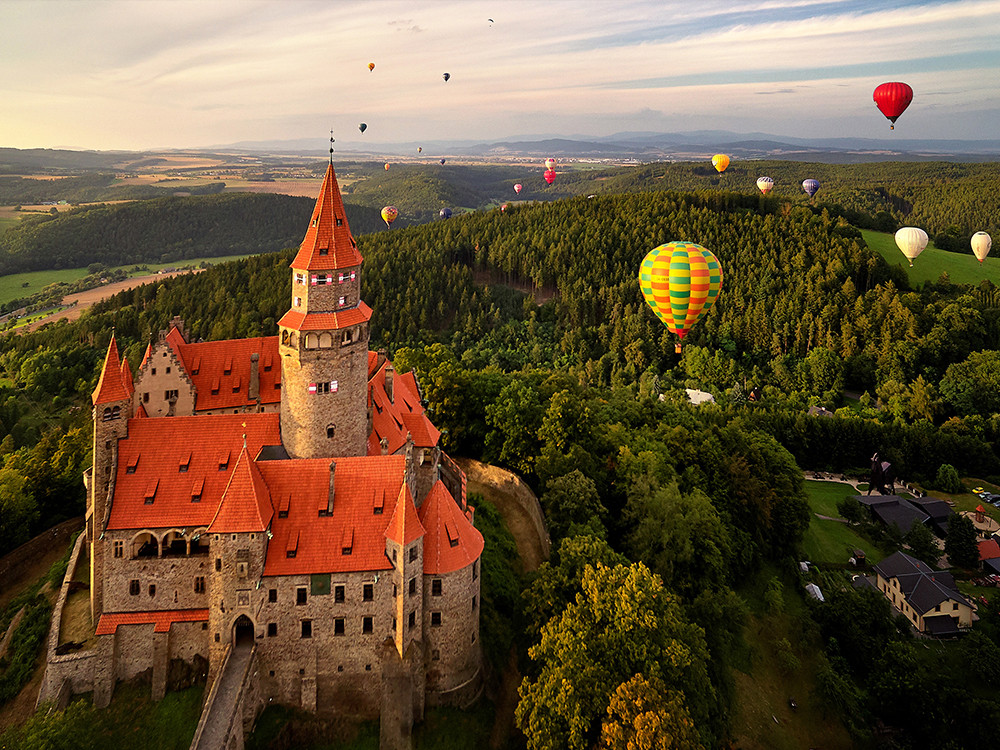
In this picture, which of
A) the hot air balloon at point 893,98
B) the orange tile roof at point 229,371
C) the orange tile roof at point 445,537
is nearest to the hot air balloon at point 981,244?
the hot air balloon at point 893,98

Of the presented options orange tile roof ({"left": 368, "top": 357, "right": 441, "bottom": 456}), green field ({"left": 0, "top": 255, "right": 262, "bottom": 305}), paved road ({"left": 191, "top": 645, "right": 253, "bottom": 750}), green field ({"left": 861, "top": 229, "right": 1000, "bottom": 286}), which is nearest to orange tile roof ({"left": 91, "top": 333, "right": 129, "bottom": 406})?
orange tile roof ({"left": 368, "top": 357, "right": 441, "bottom": 456})

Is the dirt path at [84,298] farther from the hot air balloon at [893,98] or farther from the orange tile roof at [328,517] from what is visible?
the hot air balloon at [893,98]

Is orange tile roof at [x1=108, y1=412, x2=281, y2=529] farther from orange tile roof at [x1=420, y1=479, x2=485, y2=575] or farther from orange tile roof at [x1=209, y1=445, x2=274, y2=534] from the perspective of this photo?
orange tile roof at [x1=420, y1=479, x2=485, y2=575]

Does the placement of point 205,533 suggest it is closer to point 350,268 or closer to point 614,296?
point 350,268

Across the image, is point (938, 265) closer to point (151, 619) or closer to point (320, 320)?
point (320, 320)

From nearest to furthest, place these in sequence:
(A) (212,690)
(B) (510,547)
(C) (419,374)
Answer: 1. (A) (212,690)
2. (B) (510,547)
3. (C) (419,374)

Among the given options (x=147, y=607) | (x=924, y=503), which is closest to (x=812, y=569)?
(x=924, y=503)
